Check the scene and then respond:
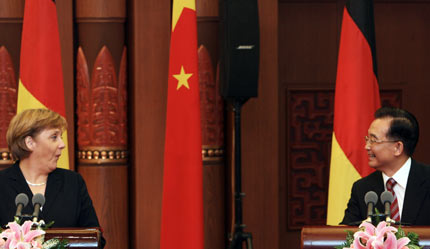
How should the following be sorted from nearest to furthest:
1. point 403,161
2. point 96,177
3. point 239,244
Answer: point 403,161
point 239,244
point 96,177

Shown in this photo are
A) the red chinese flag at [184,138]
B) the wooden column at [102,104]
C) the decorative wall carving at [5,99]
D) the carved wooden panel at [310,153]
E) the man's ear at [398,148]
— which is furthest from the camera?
the carved wooden panel at [310,153]

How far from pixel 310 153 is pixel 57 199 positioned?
2075 millimetres

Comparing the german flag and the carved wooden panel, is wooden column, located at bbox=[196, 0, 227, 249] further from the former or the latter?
the german flag

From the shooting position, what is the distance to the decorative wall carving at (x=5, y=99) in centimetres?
418

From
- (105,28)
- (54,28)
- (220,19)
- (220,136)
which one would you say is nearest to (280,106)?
(220,136)

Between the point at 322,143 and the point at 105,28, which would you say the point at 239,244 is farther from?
the point at 105,28

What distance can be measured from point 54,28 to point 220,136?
116 cm

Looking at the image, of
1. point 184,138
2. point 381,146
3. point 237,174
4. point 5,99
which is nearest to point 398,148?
point 381,146

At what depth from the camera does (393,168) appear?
10.1ft

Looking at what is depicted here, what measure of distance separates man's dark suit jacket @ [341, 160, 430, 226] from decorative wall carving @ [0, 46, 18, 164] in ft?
6.98

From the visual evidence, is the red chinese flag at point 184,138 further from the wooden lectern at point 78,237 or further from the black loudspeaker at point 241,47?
the wooden lectern at point 78,237

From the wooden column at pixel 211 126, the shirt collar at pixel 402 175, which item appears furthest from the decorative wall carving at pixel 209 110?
the shirt collar at pixel 402 175

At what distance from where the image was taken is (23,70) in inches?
156

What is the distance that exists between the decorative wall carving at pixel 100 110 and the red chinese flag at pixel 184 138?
1.35 feet
